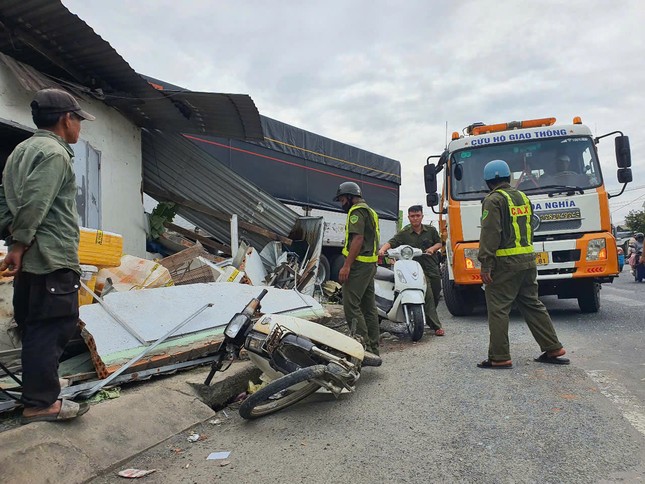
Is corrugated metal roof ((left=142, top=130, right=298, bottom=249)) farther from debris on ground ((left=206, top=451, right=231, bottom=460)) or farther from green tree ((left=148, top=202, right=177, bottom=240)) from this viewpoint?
debris on ground ((left=206, top=451, right=231, bottom=460))

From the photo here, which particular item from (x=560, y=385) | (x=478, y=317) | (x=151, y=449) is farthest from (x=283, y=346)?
(x=478, y=317)

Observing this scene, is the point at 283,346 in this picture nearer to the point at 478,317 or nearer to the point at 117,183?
the point at 117,183

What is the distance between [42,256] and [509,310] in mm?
3650

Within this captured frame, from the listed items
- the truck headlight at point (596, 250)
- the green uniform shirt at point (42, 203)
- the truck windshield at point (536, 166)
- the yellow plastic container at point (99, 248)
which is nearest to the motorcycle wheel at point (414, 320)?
the truck windshield at point (536, 166)

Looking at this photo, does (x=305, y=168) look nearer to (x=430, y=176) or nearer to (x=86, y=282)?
(x=430, y=176)

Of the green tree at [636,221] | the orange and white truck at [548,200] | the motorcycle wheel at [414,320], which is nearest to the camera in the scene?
the motorcycle wheel at [414,320]

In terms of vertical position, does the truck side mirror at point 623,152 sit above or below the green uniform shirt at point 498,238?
above

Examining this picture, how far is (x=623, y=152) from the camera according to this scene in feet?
23.1

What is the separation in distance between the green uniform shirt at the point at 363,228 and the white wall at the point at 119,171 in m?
3.44

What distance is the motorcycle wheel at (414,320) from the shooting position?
572cm

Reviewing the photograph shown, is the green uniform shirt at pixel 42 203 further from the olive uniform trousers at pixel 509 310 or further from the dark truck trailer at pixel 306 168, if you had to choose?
the dark truck trailer at pixel 306 168

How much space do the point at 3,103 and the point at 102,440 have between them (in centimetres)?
379

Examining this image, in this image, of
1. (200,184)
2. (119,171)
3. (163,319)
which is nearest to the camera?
(163,319)

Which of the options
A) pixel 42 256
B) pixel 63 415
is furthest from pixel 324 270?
pixel 42 256
